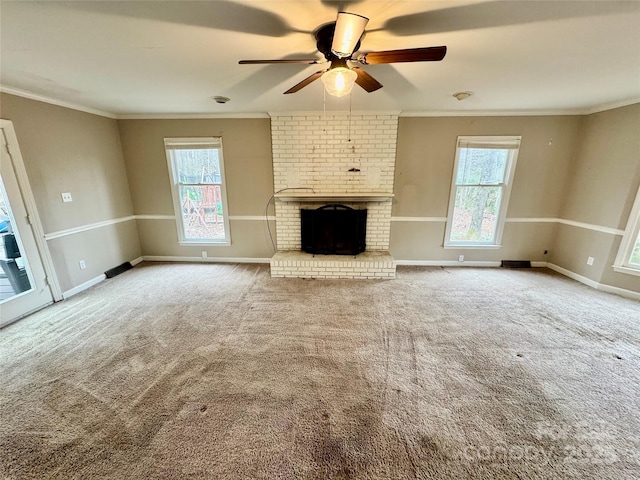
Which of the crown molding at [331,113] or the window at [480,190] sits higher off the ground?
the crown molding at [331,113]

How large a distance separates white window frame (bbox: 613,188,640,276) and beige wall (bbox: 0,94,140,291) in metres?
6.89

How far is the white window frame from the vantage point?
2.97 metres

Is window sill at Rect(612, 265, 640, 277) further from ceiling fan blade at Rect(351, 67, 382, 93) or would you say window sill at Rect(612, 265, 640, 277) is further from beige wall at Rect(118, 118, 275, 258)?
beige wall at Rect(118, 118, 275, 258)

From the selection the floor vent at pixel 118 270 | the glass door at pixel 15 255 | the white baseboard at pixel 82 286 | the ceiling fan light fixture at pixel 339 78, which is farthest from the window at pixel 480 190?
the glass door at pixel 15 255

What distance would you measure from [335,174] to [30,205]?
3.62m

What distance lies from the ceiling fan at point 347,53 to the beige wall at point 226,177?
2.32 m

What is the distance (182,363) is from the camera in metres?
2.02

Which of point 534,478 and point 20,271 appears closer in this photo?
point 534,478

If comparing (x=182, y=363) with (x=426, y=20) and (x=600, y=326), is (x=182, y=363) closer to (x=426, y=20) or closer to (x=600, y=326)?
(x=426, y=20)

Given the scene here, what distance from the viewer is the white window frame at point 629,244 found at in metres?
2.97

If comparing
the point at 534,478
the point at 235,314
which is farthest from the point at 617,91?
the point at 235,314

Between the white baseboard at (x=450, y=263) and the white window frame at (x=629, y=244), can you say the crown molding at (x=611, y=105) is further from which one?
the white baseboard at (x=450, y=263)

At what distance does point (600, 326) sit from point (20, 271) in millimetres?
6067

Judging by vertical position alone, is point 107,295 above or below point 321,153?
below
